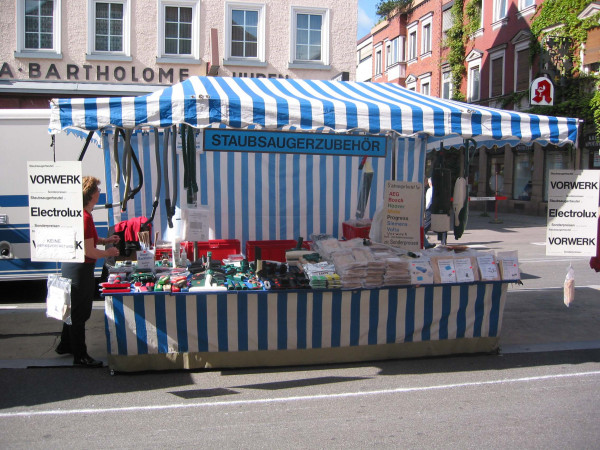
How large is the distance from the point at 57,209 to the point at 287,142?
273 centimetres

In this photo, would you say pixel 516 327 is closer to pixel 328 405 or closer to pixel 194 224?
pixel 328 405

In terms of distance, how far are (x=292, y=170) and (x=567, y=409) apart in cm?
473

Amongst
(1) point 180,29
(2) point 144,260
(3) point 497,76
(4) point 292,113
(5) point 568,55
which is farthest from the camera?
(3) point 497,76

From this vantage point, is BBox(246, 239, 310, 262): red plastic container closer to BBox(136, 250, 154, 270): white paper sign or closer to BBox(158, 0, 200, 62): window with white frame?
BBox(136, 250, 154, 270): white paper sign

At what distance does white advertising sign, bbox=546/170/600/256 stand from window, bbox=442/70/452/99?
25.1 m

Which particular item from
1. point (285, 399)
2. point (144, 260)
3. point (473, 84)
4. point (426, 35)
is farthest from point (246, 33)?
point (426, 35)

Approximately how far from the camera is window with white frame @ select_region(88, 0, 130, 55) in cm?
1320

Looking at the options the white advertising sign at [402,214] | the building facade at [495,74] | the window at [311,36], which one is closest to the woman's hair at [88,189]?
the white advertising sign at [402,214]

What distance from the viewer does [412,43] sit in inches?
1294

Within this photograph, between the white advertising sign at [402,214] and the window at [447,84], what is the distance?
24886 mm

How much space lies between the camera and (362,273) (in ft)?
17.3

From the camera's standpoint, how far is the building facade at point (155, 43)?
41.9 feet

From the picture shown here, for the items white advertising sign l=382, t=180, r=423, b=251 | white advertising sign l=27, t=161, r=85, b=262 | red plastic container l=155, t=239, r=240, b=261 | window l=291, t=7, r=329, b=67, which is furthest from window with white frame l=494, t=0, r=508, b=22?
white advertising sign l=27, t=161, r=85, b=262

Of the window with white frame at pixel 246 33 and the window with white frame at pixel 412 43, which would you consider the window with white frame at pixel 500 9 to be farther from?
the window with white frame at pixel 246 33
